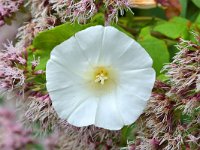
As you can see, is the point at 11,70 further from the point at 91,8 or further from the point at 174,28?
the point at 174,28

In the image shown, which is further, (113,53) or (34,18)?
(34,18)

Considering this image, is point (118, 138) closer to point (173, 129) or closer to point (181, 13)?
point (173, 129)

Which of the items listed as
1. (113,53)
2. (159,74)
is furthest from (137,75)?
(159,74)

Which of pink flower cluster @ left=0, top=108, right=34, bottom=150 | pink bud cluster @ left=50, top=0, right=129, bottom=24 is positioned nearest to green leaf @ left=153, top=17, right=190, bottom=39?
pink bud cluster @ left=50, top=0, right=129, bottom=24

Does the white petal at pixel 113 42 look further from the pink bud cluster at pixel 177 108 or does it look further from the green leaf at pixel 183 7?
the green leaf at pixel 183 7

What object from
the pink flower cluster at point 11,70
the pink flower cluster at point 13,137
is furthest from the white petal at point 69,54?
the pink flower cluster at point 13,137

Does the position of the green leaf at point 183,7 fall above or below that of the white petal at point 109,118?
above

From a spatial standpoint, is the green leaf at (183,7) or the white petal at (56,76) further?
the green leaf at (183,7)
